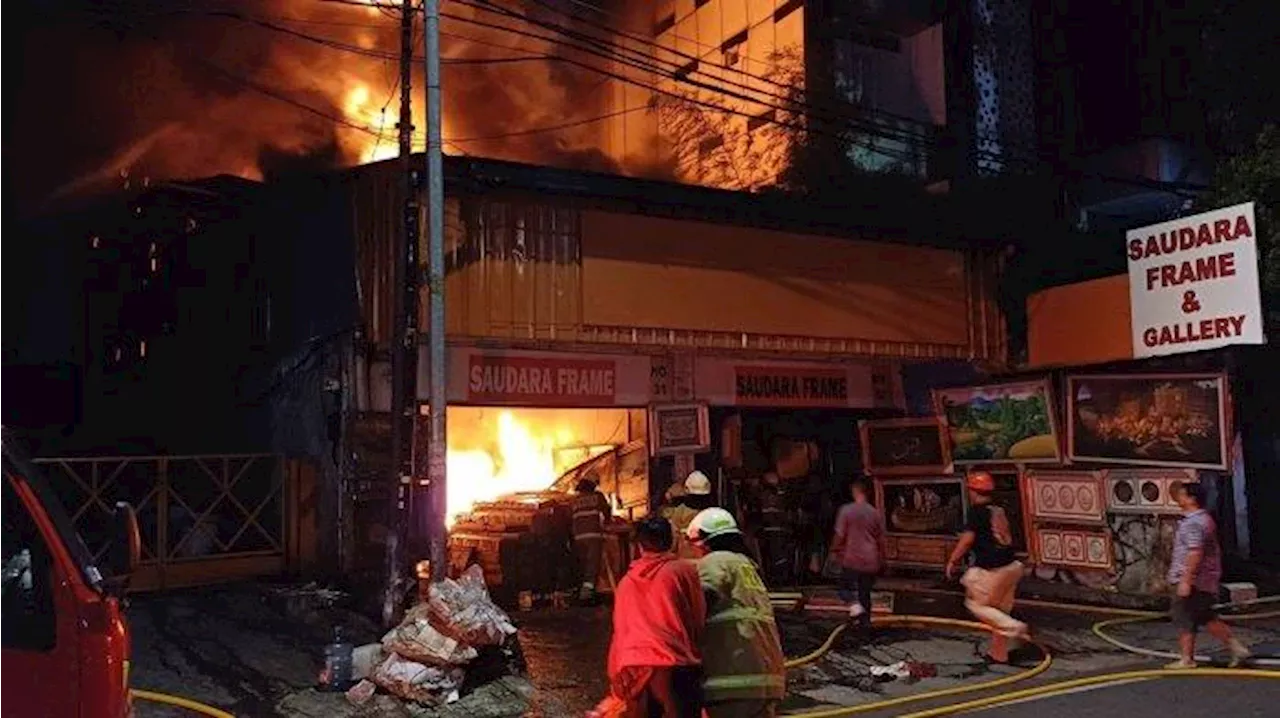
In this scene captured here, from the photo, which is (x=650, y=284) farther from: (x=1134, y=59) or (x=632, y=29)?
(x=632, y=29)

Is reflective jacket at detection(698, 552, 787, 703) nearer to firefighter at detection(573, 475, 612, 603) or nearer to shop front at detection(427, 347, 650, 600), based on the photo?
shop front at detection(427, 347, 650, 600)

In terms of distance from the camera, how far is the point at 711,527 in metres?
4.61

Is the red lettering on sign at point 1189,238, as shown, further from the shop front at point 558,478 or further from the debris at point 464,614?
the debris at point 464,614

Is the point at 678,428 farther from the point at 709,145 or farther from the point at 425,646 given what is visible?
the point at 709,145

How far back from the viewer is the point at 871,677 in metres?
9.02

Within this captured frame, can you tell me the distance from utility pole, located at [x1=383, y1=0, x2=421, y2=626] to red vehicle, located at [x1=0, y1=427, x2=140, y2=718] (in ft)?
19.8

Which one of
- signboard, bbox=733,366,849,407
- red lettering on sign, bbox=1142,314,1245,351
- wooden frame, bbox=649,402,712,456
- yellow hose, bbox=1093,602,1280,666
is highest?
red lettering on sign, bbox=1142,314,1245,351

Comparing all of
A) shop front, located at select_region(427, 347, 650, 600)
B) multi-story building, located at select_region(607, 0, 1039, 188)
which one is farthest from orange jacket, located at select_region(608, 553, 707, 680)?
multi-story building, located at select_region(607, 0, 1039, 188)

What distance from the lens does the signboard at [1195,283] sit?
1170 centimetres

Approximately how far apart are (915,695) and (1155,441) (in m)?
6.41

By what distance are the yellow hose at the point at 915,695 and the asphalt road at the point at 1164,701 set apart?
615mm

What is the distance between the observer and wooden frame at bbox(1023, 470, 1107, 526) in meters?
13.4

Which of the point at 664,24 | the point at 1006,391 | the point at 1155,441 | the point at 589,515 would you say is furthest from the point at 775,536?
the point at 664,24

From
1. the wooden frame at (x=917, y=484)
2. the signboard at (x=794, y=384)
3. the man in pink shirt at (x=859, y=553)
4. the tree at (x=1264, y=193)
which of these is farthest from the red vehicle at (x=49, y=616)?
the tree at (x=1264, y=193)
